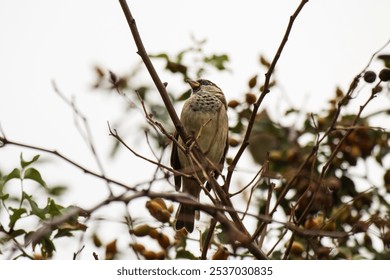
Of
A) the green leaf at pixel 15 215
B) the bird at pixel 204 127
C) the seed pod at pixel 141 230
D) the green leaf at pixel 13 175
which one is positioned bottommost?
the green leaf at pixel 15 215

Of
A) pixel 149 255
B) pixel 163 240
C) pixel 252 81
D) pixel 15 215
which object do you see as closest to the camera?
pixel 15 215

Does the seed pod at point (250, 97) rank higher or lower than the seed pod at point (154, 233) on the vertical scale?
higher

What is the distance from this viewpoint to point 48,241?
284cm

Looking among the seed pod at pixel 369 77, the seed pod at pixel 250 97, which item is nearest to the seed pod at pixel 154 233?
the seed pod at pixel 250 97

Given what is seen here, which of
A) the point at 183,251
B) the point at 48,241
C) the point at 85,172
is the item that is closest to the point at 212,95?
the point at 183,251

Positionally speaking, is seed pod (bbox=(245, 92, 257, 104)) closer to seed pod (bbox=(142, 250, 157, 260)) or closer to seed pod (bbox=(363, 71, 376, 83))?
seed pod (bbox=(363, 71, 376, 83))

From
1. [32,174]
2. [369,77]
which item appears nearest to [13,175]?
[32,174]

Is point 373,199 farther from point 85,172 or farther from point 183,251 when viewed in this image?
point 85,172

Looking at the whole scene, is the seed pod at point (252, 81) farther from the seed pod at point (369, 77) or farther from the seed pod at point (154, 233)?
the seed pod at point (154, 233)

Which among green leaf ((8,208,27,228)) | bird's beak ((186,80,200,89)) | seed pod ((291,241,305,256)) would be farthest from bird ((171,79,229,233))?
green leaf ((8,208,27,228))

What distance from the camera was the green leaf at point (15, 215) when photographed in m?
2.74

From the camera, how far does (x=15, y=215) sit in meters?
2.75

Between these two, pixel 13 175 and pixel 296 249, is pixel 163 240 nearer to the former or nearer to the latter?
pixel 296 249

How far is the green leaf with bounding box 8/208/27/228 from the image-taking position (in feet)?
8.98
